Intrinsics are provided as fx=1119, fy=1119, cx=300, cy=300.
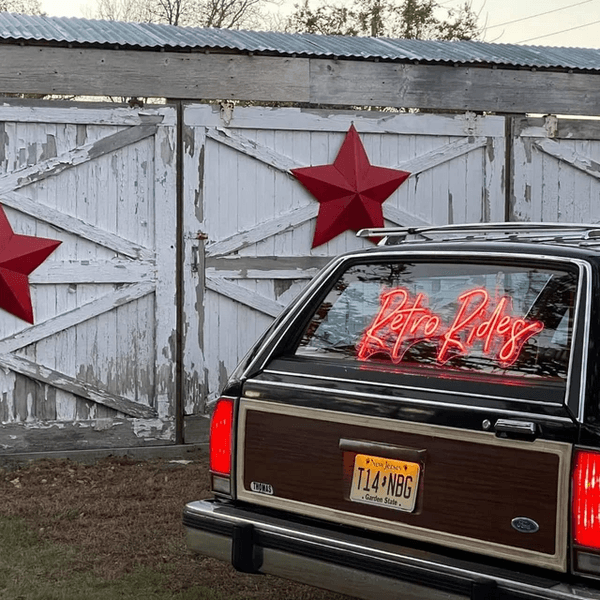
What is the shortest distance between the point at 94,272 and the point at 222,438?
14.0 ft

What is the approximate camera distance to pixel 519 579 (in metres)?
3.52

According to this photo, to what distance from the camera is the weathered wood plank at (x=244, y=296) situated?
8836 millimetres

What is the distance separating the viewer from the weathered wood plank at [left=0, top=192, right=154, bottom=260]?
8352mm

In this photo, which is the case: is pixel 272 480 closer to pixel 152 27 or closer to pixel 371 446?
pixel 371 446

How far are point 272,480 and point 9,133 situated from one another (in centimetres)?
492

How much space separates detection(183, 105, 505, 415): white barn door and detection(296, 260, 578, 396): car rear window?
14.3ft

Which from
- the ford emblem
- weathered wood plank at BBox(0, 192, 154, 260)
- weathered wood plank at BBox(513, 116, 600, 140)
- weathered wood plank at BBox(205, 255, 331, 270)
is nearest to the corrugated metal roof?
weathered wood plank at BBox(513, 116, 600, 140)

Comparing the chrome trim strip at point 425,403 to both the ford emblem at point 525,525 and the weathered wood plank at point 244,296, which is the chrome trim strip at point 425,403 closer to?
the ford emblem at point 525,525

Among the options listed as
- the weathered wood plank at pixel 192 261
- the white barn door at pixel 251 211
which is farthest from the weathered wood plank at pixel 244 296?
the weathered wood plank at pixel 192 261

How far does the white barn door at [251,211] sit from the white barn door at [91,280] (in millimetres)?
199

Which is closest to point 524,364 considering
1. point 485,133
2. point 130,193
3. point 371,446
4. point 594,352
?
point 594,352

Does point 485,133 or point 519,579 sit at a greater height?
point 485,133

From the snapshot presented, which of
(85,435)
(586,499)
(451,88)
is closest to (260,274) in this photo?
(85,435)

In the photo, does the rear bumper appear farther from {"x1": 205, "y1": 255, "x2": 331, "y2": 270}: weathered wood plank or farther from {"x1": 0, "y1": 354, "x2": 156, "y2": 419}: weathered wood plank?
{"x1": 205, "y1": 255, "x2": 331, "y2": 270}: weathered wood plank
